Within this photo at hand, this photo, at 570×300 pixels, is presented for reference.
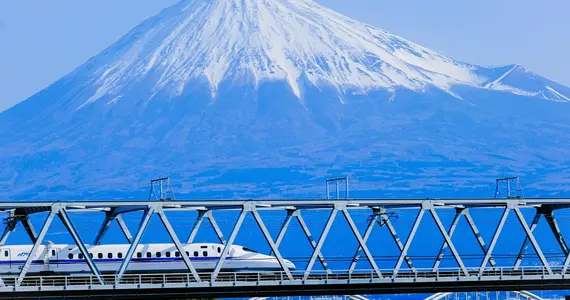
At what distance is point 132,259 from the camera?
325ft

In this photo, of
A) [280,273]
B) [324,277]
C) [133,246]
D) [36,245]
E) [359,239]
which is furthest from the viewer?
[324,277]

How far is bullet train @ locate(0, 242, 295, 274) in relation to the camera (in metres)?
97.5

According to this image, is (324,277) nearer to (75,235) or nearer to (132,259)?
(132,259)

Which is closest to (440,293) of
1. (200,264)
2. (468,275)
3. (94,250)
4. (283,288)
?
(468,275)

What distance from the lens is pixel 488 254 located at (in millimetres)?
89750

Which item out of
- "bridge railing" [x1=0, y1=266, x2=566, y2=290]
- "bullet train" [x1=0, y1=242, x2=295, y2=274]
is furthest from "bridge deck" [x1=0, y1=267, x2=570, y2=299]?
"bullet train" [x1=0, y1=242, x2=295, y2=274]

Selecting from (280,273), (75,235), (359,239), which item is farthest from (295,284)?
(75,235)

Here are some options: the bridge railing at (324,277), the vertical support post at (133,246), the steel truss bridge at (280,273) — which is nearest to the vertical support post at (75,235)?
the steel truss bridge at (280,273)

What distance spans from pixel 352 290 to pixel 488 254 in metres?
9.08

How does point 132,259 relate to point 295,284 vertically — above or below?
above

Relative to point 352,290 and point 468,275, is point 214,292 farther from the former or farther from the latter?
point 468,275

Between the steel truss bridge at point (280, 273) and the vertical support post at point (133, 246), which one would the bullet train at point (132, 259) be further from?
the vertical support post at point (133, 246)

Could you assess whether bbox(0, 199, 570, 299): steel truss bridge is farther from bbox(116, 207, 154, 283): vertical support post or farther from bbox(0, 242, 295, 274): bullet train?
bbox(0, 242, 295, 274): bullet train

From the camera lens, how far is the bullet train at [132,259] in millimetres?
97500
